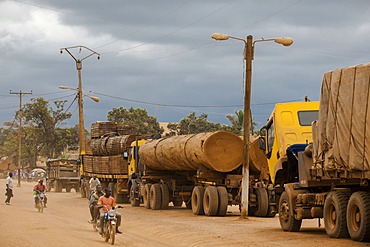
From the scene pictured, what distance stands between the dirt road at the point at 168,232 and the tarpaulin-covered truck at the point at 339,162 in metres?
0.60

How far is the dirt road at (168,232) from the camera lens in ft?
62.4

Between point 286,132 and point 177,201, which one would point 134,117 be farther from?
point 286,132

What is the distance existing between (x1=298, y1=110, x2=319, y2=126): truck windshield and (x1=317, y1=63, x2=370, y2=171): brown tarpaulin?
370cm

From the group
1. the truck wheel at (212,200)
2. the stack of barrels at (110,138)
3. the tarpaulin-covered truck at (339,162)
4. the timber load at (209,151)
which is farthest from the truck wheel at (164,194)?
the tarpaulin-covered truck at (339,162)

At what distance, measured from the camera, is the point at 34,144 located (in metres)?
111

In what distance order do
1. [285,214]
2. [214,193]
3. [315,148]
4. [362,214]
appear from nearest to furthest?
[362,214] → [315,148] → [285,214] → [214,193]

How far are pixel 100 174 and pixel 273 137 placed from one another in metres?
22.3

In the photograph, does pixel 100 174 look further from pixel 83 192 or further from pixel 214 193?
pixel 214 193

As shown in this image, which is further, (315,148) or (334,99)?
(315,148)

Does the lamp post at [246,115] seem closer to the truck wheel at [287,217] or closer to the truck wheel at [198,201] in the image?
the truck wheel at [198,201]

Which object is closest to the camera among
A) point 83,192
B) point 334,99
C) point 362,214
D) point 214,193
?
point 362,214

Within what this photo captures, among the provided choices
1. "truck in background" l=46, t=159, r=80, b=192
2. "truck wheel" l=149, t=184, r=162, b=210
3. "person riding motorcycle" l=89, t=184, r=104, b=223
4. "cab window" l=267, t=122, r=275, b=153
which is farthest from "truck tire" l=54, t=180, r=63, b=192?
"cab window" l=267, t=122, r=275, b=153

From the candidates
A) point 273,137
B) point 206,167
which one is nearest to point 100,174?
point 206,167

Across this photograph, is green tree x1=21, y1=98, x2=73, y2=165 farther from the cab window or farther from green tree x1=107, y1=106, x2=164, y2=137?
the cab window
